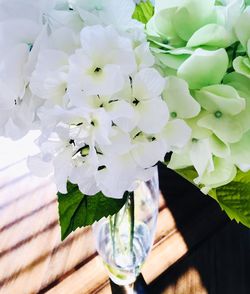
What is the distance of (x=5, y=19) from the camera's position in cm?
22

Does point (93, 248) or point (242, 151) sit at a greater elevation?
point (242, 151)

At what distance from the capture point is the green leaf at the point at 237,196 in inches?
9.8

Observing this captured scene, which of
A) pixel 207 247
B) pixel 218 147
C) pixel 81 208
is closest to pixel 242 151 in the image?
pixel 218 147

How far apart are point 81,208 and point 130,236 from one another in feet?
0.37

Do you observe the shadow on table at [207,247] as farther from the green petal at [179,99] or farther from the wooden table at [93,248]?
the green petal at [179,99]

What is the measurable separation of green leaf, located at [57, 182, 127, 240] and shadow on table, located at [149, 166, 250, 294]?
198 millimetres

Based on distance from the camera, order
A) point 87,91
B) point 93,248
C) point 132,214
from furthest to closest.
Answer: point 93,248 < point 132,214 < point 87,91

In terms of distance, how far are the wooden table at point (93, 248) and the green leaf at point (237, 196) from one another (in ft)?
0.72

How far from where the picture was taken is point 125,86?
0.20 m

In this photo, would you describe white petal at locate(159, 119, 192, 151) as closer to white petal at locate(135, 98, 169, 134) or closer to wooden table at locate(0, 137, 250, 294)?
white petal at locate(135, 98, 169, 134)

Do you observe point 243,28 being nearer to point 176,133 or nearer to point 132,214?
point 176,133

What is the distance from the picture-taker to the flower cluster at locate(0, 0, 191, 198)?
20cm

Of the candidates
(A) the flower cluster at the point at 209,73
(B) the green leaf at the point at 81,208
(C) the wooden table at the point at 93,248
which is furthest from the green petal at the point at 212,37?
(C) the wooden table at the point at 93,248

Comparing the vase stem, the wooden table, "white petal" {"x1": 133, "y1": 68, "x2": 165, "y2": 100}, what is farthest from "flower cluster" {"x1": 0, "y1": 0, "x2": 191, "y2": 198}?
the wooden table
